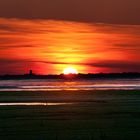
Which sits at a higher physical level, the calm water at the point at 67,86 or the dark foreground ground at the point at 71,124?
the calm water at the point at 67,86

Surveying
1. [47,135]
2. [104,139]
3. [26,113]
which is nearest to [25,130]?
[47,135]

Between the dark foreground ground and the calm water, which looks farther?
the calm water

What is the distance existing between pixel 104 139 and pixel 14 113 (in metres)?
11.0

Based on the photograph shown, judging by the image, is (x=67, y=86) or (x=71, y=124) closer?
(x=71, y=124)

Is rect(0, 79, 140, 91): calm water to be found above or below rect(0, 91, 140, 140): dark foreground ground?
above

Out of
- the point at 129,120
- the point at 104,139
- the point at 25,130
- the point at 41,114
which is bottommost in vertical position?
the point at 104,139

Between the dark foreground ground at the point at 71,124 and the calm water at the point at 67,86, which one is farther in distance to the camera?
the calm water at the point at 67,86

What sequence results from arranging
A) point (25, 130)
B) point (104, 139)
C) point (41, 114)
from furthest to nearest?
point (41, 114) → point (25, 130) → point (104, 139)

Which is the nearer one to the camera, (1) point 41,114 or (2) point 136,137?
(2) point 136,137

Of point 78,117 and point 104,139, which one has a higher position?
point 78,117

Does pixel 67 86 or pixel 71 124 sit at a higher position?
pixel 67 86

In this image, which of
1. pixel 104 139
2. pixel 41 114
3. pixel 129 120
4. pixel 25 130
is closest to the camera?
pixel 104 139

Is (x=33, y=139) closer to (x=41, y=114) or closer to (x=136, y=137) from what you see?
(x=136, y=137)

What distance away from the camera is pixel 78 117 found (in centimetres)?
2750
